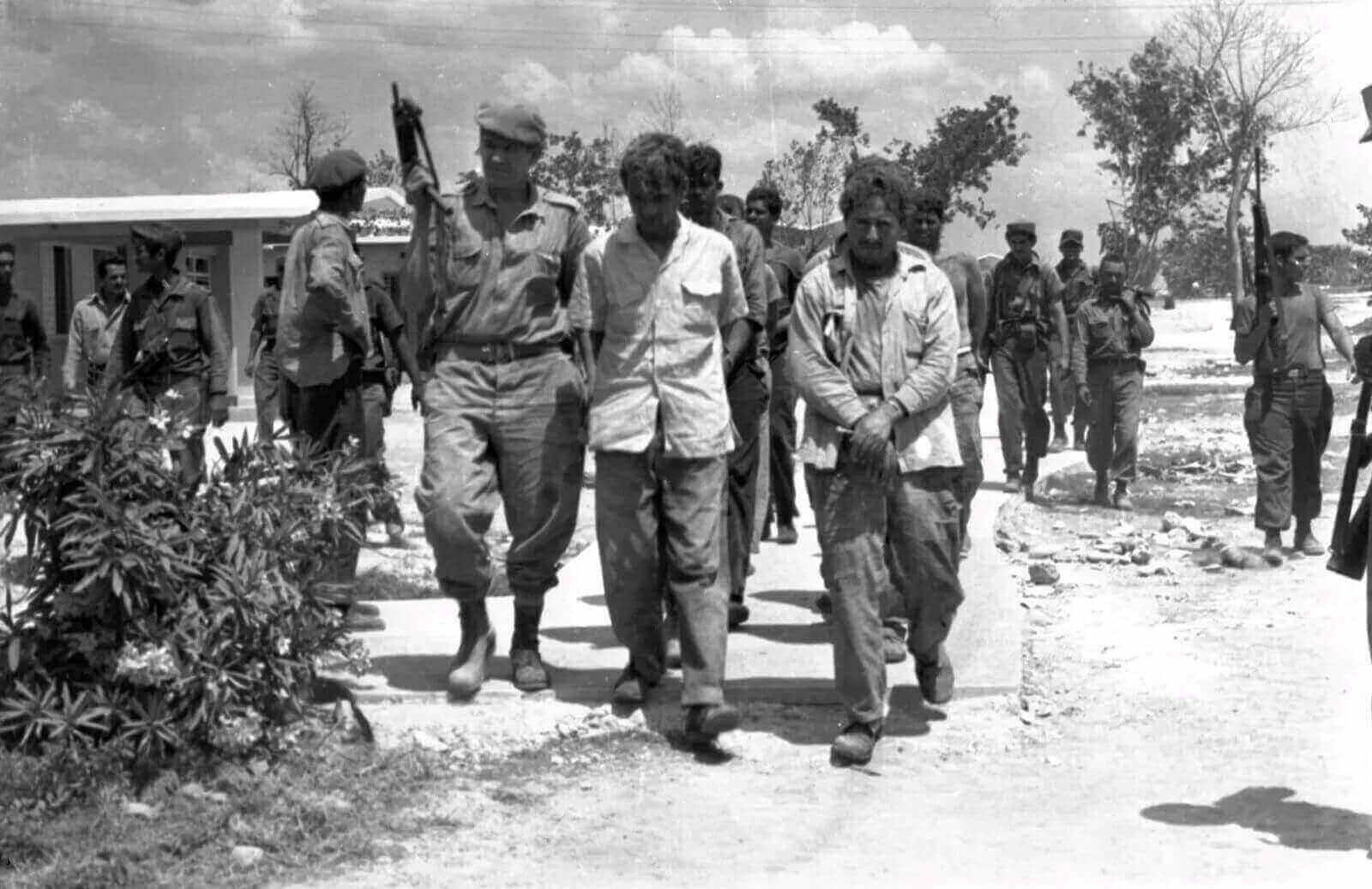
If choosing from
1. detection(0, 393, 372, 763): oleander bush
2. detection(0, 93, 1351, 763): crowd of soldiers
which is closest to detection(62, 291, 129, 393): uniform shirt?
detection(0, 93, 1351, 763): crowd of soldiers

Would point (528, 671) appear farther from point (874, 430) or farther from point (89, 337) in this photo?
point (89, 337)

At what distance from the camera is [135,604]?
559 cm

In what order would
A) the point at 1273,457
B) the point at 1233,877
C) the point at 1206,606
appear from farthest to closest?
1. the point at 1273,457
2. the point at 1206,606
3. the point at 1233,877

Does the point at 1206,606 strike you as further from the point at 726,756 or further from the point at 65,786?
the point at 65,786

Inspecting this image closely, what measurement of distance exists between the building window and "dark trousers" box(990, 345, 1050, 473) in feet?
55.8

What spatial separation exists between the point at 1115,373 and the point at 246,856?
10.1m

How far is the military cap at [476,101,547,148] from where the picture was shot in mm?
6590

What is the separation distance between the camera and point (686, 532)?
6438 millimetres

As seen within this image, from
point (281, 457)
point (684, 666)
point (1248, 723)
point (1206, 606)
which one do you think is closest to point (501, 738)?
point (684, 666)

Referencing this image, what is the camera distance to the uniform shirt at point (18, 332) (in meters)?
11.5

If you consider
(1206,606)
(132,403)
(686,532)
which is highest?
(132,403)

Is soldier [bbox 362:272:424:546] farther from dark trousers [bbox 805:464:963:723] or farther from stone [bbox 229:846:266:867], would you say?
stone [bbox 229:846:266:867]

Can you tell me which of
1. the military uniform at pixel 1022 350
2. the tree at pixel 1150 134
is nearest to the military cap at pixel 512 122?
the military uniform at pixel 1022 350

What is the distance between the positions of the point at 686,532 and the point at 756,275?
4.76 feet
